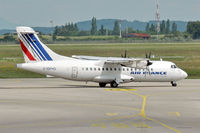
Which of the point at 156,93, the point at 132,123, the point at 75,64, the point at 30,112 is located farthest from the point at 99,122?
the point at 75,64

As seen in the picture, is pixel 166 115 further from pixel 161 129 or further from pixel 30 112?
pixel 30 112

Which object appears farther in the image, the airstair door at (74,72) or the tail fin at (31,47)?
the airstair door at (74,72)

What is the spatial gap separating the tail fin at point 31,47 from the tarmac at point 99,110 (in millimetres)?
3074

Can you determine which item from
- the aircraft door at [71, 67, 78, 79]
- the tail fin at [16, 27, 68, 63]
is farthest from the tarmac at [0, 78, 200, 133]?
the tail fin at [16, 27, 68, 63]

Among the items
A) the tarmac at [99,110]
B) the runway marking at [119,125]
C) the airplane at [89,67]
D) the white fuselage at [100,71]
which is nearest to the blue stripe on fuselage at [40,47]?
the airplane at [89,67]

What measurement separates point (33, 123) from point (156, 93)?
63.1 ft

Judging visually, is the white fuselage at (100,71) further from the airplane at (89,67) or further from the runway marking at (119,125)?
the runway marking at (119,125)

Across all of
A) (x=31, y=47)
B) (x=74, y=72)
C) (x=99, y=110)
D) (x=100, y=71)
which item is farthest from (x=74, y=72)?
(x=99, y=110)

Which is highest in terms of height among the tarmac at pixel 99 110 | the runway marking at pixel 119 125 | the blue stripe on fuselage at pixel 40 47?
the blue stripe on fuselage at pixel 40 47

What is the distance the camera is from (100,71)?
157 feet

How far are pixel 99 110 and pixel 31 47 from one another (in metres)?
16.5

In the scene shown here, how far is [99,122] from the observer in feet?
88.0

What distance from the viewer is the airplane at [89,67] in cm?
4612

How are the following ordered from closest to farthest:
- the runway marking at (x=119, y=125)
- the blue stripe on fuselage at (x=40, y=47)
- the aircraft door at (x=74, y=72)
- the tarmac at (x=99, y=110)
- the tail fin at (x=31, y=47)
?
1. the tarmac at (x=99, y=110)
2. the runway marking at (x=119, y=125)
3. the tail fin at (x=31, y=47)
4. the blue stripe on fuselage at (x=40, y=47)
5. the aircraft door at (x=74, y=72)
